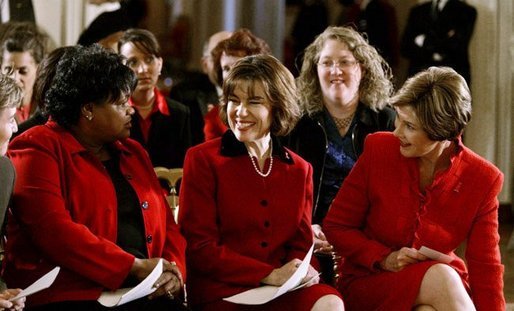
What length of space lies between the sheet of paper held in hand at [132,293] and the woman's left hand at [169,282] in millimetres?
54

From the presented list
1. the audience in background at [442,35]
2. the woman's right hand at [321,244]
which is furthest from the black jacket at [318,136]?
the audience in background at [442,35]

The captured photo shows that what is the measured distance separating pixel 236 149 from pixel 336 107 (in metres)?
0.76

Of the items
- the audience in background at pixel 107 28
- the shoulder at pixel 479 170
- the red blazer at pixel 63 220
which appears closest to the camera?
the red blazer at pixel 63 220

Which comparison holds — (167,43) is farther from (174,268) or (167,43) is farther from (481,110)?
(174,268)

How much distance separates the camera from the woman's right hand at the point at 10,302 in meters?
2.45

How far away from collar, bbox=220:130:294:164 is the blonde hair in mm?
603

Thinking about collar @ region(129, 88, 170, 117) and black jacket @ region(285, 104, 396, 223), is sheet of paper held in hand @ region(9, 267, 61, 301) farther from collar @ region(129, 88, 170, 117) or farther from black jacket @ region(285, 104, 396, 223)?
collar @ region(129, 88, 170, 117)

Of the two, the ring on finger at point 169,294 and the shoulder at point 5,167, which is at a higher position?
the shoulder at point 5,167

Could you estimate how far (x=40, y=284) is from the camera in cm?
250

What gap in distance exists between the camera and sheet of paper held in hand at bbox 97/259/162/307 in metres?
2.59

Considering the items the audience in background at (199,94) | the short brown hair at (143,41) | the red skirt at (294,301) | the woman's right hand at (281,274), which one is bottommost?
the audience in background at (199,94)

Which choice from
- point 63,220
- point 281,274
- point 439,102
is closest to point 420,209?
point 439,102

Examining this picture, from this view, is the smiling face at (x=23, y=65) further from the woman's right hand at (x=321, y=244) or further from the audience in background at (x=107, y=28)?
the woman's right hand at (x=321, y=244)

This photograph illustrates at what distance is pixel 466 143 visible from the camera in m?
6.51
